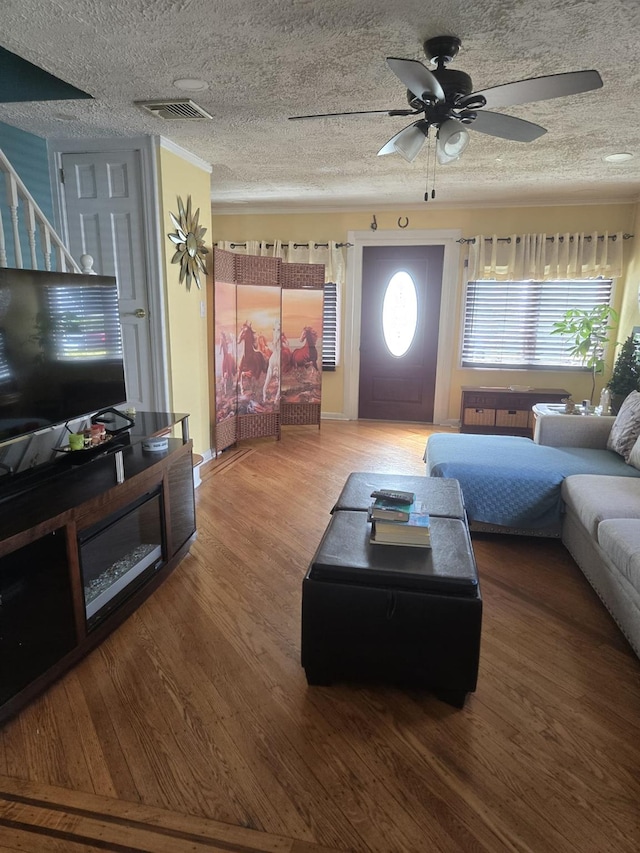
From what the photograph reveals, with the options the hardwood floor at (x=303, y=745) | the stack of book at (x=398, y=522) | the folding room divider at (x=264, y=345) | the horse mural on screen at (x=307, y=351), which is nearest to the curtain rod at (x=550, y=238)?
the folding room divider at (x=264, y=345)

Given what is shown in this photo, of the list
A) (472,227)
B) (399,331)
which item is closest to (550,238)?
(472,227)

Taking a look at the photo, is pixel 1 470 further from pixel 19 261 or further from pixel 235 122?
pixel 235 122

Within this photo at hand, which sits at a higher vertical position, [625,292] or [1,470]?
[625,292]

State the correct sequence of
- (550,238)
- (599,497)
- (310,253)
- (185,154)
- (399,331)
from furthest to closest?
(399,331)
(310,253)
(550,238)
(185,154)
(599,497)

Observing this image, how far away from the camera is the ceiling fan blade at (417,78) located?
70.3 inches

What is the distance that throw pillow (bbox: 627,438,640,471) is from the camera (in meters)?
3.02

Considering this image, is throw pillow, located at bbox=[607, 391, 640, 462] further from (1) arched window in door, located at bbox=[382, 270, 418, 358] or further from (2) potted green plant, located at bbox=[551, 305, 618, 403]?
(1) arched window in door, located at bbox=[382, 270, 418, 358]

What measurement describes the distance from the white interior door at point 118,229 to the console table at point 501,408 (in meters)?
3.32

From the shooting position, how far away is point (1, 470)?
203 centimetres

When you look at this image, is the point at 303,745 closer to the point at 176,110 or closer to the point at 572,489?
the point at 572,489

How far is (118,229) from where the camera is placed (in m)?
3.64

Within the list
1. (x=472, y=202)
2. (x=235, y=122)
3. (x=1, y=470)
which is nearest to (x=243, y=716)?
(x=1, y=470)

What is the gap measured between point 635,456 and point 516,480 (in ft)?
2.44

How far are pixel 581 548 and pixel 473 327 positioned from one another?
3.61m
